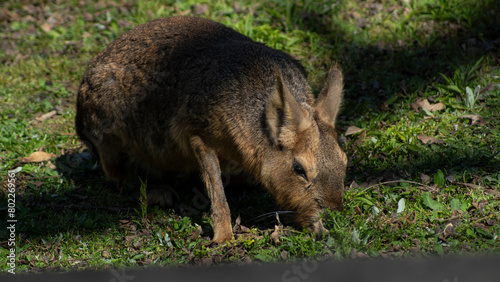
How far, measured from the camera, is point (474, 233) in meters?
3.41

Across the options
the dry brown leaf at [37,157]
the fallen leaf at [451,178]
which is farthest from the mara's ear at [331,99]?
the dry brown leaf at [37,157]

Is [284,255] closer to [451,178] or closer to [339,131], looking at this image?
[451,178]

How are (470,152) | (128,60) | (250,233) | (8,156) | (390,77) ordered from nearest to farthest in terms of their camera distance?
(250,233) < (470,152) < (128,60) < (8,156) < (390,77)

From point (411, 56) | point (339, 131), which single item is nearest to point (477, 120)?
point (339, 131)

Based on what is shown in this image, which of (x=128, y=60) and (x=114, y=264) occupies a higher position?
(x=128, y=60)

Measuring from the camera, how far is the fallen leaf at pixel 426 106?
478cm

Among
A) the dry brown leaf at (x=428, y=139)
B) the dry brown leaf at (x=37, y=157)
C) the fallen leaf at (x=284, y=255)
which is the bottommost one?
the dry brown leaf at (x=37, y=157)

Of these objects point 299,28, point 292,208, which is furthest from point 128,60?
point 299,28

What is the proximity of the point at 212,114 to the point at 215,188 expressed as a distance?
55 cm

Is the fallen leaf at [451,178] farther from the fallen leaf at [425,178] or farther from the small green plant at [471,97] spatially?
the small green plant at [471,97]

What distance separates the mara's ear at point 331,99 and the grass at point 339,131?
26.2 inches

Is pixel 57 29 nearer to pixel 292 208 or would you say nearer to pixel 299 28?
pixel 299 28

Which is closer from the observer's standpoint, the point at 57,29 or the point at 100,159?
the point at 100,159

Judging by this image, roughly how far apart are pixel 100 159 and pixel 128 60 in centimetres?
95
